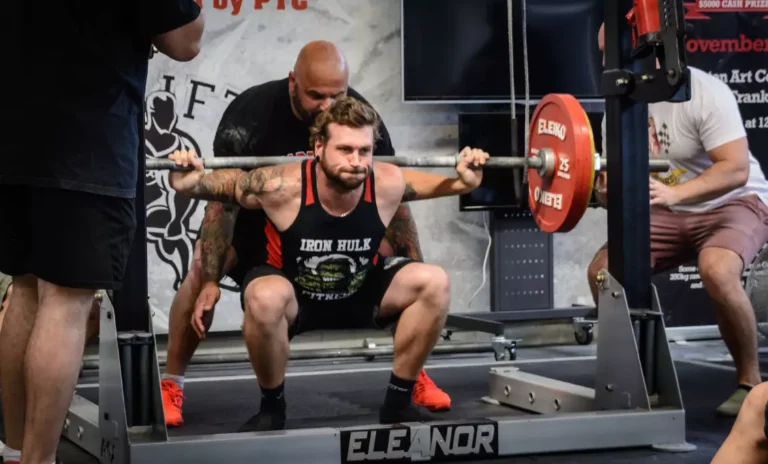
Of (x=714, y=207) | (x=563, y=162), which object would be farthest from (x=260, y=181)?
(x=714, y=207)

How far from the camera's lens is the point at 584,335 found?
554cm

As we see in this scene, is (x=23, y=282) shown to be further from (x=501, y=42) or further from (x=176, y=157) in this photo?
(x=501, y=42)

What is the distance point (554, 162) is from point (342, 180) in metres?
0.68

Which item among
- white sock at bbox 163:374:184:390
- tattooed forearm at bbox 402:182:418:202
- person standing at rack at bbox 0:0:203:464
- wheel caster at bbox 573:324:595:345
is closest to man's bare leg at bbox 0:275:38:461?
person standing at rack at bbox 0:0:203:464

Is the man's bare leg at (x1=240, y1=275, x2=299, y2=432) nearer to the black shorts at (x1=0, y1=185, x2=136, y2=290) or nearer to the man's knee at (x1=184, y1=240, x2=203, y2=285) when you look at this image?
the man's knee at (x1=184, y1=240, x2=203, y2=285)

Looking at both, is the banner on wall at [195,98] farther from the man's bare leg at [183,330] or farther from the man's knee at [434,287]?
the man's knee at [434,287]

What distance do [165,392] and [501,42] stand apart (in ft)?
8.84

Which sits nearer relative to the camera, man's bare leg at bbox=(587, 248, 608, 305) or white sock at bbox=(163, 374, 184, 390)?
white sock at bbox=(163, 374, 184, 390)

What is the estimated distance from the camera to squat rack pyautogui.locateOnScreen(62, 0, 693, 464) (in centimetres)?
286

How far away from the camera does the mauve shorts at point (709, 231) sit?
152 inches

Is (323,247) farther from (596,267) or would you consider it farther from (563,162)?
(596,267)

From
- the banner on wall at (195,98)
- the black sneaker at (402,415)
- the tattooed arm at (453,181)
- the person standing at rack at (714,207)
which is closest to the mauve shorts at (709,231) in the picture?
the person standing at rack at (714,207)

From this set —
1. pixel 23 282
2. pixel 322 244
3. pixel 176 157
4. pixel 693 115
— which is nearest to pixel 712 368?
pixel 693 115

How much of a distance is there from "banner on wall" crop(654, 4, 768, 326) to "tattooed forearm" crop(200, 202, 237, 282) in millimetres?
2898
